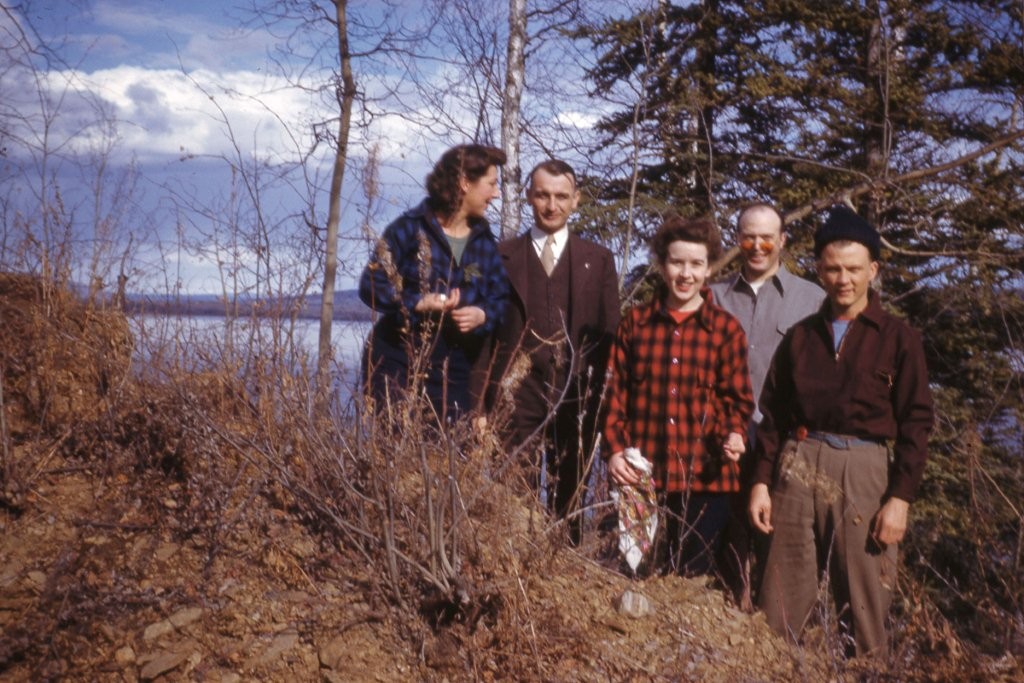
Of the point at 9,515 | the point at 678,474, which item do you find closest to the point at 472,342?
the point at 678,474

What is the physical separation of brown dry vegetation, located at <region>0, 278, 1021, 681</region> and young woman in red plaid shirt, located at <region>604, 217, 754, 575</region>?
0.34m

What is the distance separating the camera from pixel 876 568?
11.3 ft

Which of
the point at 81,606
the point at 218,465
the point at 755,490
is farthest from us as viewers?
the point at 218,465

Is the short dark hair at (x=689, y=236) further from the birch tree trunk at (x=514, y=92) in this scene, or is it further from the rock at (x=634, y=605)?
the birch tree trunk at (x=514, y=92)

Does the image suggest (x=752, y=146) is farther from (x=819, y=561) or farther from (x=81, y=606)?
(x=81, y=606)

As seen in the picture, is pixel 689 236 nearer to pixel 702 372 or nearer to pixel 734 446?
pixel 702 372

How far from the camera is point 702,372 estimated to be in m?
3.85

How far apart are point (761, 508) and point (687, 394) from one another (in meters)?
0.56

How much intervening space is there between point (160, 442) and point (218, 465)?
40 cm

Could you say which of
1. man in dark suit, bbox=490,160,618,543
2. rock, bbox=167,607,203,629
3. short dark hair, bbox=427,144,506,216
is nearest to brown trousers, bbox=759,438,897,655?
man in dark suit, bbox=490,160,618,543

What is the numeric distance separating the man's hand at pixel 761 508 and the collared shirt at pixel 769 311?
58 centimetres

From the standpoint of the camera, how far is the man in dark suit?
4332 millimetres

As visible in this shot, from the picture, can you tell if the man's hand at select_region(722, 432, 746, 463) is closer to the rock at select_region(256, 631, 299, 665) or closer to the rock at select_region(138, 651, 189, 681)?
the rock at select_region(256, 631, 299, 665)

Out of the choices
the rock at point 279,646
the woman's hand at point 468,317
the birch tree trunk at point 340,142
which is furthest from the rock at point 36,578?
the birch tree trunk at point 340,142
